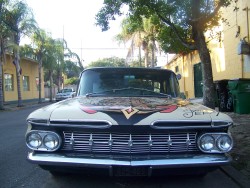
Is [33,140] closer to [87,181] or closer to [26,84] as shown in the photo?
[87,181]

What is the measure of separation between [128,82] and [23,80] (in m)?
32.3

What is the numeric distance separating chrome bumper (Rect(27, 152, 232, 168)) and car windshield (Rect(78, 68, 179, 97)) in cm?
170

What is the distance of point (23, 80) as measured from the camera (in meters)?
36.3

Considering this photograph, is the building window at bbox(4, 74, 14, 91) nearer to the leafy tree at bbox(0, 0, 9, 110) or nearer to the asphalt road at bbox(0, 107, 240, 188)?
the leafy tree at bbox(0, 0, 9, 110)

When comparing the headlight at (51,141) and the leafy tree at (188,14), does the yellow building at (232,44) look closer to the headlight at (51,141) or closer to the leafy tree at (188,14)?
the leafy tree at (188,14)

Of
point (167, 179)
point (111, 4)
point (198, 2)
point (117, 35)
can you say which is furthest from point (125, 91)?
point (117, 35)

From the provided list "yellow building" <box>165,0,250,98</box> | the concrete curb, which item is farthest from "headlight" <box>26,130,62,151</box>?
"yellow building" <box>165,0,250,98</box>

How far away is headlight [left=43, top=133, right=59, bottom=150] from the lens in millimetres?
3910

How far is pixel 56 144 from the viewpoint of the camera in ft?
12.8

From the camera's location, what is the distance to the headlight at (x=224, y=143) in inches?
156

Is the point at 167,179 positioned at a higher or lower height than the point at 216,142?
lower

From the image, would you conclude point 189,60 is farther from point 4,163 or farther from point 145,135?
point 145,135

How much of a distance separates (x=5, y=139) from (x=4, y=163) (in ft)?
10.2

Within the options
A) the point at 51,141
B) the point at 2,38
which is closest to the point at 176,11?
the point at 51,141
